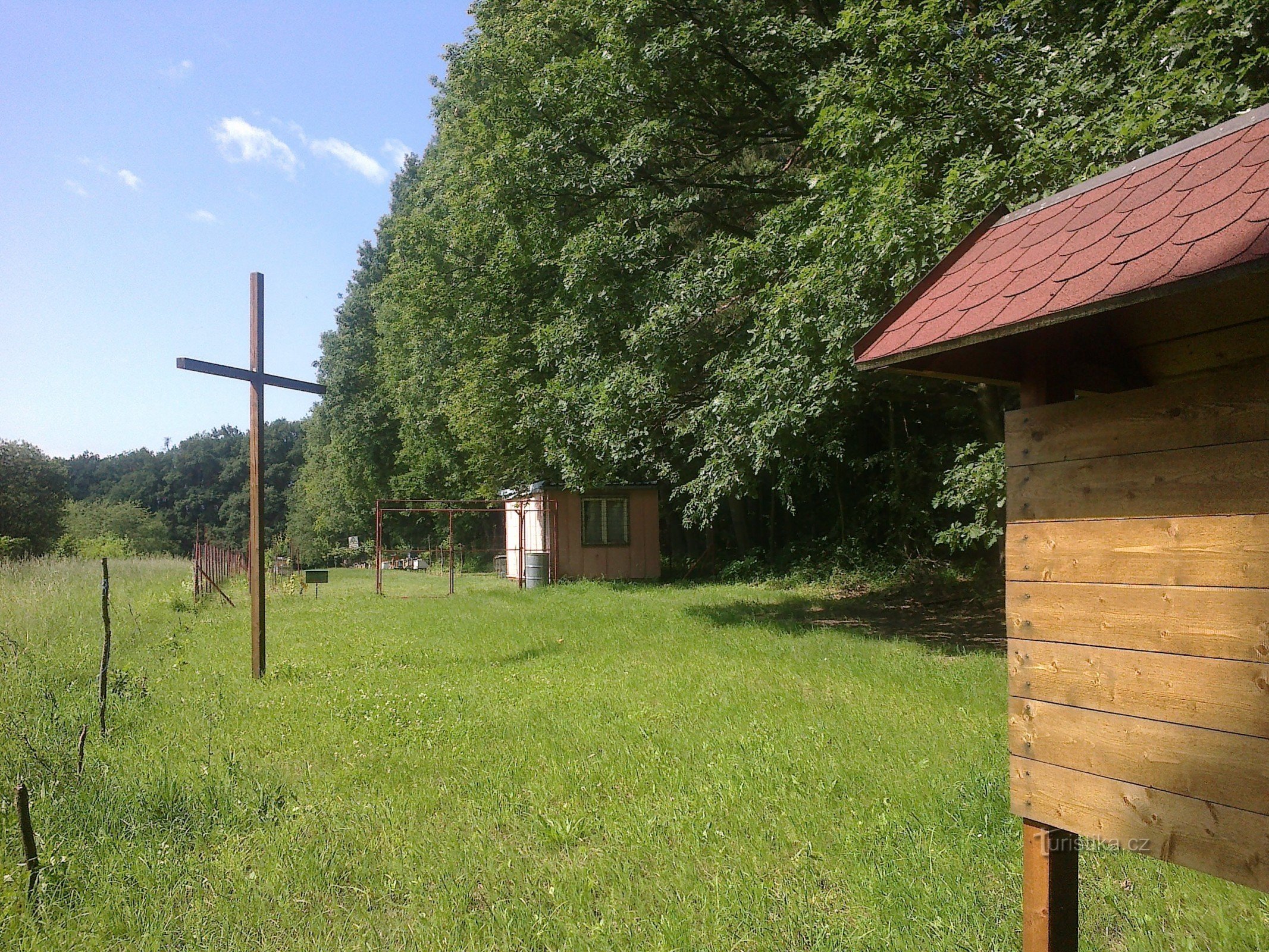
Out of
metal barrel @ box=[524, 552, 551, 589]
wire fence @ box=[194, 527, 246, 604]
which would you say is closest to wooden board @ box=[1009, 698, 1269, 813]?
wire fence @ box=[194, 527, 246, 604]

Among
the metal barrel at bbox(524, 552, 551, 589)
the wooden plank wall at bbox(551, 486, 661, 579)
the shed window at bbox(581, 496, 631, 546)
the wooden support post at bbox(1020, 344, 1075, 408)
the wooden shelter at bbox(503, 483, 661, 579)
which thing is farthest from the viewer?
the shed window at bbox(581, 496, 631, 546)

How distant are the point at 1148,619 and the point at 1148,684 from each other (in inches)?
6.3

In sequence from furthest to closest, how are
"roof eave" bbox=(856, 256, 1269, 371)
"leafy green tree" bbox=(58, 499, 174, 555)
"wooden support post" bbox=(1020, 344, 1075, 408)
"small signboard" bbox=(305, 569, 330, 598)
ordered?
"leafy green tree" bbox=(58, 499, 174, 555)
"small signboard" bbox=(305, 569, 330, 598)
"wooden support post" bbox=(1020, 344, 1075, 408)
"roof eave" bbox=(856, 256, 1269, 371)

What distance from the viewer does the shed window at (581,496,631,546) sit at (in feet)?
73.2

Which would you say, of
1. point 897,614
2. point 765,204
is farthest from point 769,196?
point 897,614

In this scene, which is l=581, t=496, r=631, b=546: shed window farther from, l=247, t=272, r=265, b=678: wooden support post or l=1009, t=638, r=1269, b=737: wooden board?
l=1009, t=638, r=1269, b=737: wooden board

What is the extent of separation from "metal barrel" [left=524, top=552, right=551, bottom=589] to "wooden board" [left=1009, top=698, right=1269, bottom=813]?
18.3m

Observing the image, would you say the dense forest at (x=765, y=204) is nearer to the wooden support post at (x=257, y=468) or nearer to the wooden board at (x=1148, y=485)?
the wooden support post at (x=257, y=468)

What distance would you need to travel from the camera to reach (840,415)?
11.8m

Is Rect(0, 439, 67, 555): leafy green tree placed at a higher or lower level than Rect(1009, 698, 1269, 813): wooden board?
higher

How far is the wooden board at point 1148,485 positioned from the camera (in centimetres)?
197

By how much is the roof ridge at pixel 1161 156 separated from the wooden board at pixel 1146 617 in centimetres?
123

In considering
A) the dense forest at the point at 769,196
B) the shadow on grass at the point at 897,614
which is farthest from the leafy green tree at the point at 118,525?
the shadow on grass at the point at 897,614

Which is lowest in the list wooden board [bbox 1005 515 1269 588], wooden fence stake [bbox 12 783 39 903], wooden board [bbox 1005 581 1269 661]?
wooden fence stake [bbox 12 783 39 903]
